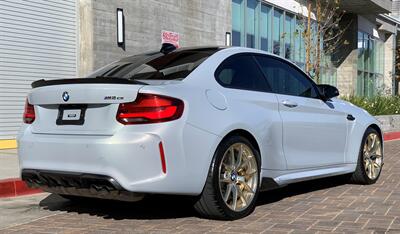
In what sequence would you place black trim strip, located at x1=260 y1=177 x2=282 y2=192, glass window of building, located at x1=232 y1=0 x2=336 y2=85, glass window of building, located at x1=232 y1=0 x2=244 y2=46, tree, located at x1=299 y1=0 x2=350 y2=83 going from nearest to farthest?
1. black trim strip, located at x1=260 y1=177 x2=282 y2=192
2. glass window of building, located at x1=232 y1=0 x2=244 y2=46
3. glass window of building, located at x1=232 y1=0 x2=336 y2=85
4. tree, located at x1=299 y1=0 x2=350 y2=83

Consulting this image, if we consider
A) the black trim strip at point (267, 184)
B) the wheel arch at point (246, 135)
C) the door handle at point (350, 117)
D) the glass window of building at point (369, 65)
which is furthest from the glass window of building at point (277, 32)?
the wheel arch at point (246, 135)

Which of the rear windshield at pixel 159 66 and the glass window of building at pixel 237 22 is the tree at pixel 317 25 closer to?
the glass window of building at pixel 237 22

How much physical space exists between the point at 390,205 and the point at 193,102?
2.71 metres

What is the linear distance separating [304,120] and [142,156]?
2.33m

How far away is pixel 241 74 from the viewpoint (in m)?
5.81

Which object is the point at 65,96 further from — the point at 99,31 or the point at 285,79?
the point at 99,31

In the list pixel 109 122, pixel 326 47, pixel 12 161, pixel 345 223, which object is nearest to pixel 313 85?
pixel 345 223

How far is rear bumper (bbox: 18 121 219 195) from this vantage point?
185 inches

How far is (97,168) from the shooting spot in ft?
15.7

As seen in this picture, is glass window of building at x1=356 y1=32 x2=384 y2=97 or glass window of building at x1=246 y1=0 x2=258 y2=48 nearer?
glass window of building at x1=246 y1=0 x2=258 y2=48

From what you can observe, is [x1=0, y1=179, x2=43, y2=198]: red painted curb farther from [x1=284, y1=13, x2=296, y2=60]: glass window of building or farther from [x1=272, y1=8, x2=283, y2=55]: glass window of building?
[x1=284, y1=13, x2=296, y2=60]: glass window of building

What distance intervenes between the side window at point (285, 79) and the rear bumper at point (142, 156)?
1.45m

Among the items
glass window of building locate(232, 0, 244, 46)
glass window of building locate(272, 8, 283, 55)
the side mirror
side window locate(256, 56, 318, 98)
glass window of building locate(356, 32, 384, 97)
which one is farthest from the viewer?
glass window of building locate(356, 32, 384, 97)

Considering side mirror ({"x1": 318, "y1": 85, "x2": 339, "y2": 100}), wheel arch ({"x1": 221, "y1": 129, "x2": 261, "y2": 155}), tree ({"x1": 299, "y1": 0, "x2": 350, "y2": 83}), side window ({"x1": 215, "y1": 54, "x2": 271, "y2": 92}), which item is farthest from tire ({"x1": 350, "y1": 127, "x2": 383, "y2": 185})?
tree ({"x1": 299, "y1": 0, "x2": 350, "y2": 83})
